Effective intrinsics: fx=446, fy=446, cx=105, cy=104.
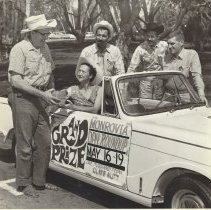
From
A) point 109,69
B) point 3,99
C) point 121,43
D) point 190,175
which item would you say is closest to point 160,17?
point 121,43

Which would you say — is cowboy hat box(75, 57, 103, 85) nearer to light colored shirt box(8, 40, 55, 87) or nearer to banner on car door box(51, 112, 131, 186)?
light colored shirt box(8, 40, 55, 87)

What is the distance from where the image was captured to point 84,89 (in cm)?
445

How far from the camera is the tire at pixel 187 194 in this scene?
3.18m

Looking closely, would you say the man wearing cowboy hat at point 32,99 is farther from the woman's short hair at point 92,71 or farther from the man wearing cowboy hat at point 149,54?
the man wearing cowboy hat at point 149,54

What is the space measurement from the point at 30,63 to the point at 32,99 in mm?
341

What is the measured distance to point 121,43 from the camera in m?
8.30

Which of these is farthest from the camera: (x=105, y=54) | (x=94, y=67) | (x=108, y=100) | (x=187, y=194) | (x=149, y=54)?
(x=149, y=54)

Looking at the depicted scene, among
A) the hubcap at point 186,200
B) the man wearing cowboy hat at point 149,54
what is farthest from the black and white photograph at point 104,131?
the man wearing cowboy hat at point 149,54

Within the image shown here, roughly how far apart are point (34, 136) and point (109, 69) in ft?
4.69

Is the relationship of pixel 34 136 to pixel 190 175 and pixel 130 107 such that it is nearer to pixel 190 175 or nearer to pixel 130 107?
pixel 130 107

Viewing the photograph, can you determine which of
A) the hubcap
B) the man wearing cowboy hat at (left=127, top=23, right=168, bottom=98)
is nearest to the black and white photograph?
the hubcap

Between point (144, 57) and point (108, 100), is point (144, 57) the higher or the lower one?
the higher one

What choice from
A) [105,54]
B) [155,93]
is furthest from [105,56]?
[155,93]

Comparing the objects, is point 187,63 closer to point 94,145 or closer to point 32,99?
point 94,145
